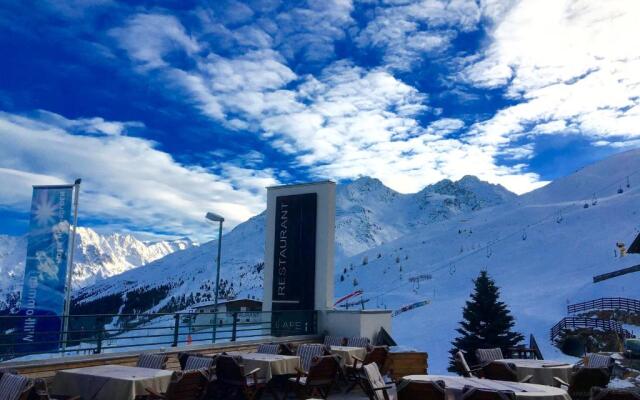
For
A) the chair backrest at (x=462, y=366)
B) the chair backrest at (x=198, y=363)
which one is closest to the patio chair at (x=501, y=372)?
the chair backrest at (x=462, y=366)

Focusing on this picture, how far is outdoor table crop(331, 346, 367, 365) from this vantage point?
9.93 metres

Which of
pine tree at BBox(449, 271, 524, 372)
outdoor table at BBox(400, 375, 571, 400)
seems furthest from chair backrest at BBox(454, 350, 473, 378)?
pine tree at BBox(449, 271, 524, 372)

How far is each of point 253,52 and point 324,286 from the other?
6379mm

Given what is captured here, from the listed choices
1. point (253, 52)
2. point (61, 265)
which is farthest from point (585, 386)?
point (61, 265)

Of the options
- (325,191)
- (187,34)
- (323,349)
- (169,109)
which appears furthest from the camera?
(169,109)

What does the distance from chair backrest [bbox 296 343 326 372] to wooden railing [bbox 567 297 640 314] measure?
2903 cm

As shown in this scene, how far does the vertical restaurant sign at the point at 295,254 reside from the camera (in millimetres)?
13914

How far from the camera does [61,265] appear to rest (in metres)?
14.3

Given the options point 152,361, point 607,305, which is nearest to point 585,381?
point 152,361

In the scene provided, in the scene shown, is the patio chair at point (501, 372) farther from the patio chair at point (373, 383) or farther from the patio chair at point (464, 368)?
the patio chair at point (373, 383)

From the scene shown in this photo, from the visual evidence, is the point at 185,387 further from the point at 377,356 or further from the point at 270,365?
the point at 377,356

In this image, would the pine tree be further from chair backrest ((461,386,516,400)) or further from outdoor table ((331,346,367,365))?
chair backrest ((461,386,516,400))

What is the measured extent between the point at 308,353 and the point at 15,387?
17.3 ft

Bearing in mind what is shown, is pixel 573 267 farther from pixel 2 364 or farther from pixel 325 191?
pixel 2 364
